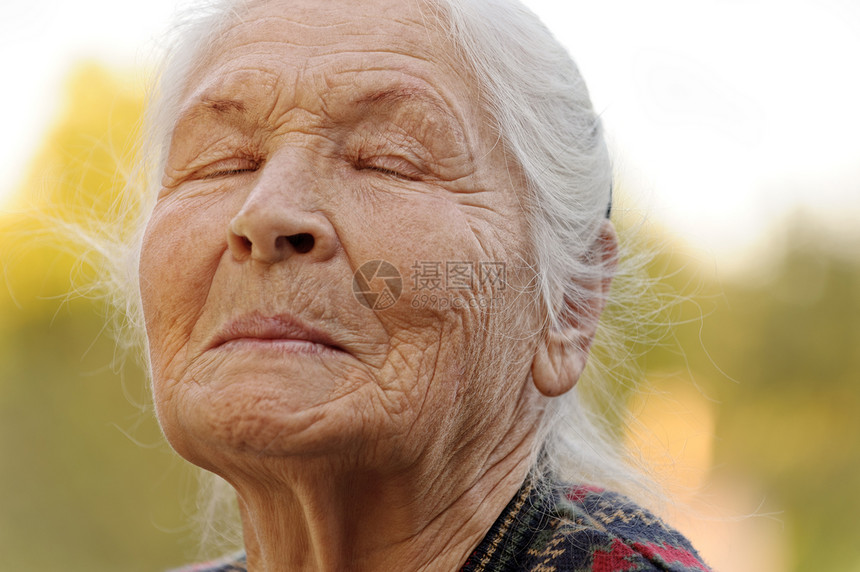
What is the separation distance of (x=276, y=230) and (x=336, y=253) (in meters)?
0.16

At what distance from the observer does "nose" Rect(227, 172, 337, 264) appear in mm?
1784

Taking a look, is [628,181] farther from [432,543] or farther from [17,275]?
[17,275]

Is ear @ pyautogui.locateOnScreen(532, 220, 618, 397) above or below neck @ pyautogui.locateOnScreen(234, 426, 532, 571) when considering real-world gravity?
above

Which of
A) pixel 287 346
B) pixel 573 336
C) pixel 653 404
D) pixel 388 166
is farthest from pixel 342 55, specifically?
pixel 653 404

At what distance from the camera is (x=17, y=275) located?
24.8 feet

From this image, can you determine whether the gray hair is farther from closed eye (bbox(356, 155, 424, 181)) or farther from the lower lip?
the lower lip

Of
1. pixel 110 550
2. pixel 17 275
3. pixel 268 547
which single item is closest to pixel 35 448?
pixel 110 550

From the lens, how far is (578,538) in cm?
193

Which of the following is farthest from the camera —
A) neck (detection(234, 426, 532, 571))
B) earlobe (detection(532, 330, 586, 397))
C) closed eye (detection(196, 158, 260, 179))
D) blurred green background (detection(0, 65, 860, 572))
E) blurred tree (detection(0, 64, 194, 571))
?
blurred tree (detection(0, 64, 194, 571))

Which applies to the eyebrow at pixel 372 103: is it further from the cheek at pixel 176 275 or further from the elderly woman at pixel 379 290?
the cheek at pixel 176 275

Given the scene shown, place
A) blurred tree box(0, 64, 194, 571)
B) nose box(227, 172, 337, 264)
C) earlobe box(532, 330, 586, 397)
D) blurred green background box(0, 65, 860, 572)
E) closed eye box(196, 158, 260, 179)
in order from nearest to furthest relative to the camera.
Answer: nose box(227, 172, 337, 264) < closed eye box(196, 158, 260, 179) < earlobe box(532, 330, 586, 397) < blurred green background box(0, 65, 860, 572) < blurred tree box(0, 64, 194, 571)

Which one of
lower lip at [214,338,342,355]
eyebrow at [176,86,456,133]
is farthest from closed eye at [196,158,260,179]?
lower lip at [214,338,342,355]

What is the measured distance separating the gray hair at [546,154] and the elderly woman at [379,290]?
0.01m

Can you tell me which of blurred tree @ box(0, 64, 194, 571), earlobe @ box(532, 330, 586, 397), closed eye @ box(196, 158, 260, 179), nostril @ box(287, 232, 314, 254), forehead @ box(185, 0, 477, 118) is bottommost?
blurred tree @ box(0, 64, 194, 571)
